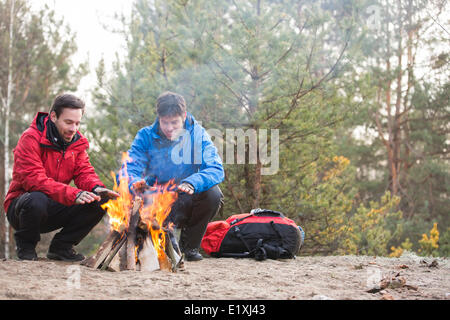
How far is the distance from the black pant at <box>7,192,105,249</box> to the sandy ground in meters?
0.43

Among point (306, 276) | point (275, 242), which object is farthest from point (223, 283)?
point (275, 242)

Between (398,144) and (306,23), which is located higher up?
(306,23)

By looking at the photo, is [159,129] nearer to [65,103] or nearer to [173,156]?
[173,156]

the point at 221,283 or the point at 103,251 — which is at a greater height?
the point at 103,251

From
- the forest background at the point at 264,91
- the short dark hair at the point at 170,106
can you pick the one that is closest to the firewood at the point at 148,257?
the short dark hair at the point at 170,106

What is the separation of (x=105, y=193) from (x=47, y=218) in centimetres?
61

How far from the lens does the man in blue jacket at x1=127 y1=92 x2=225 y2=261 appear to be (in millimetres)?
3623

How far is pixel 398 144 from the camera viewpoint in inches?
554

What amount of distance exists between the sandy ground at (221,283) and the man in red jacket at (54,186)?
46 centimetres

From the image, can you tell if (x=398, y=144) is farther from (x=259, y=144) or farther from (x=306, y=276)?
(x=306, y=276)

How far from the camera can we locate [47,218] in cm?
358

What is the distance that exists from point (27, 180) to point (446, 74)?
10.3 metres

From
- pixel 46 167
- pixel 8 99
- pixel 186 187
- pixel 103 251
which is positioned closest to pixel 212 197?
pixel 186 187

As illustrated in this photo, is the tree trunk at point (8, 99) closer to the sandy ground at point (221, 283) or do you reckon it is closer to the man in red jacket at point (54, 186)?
the man in red jacket at point (54, 186)
